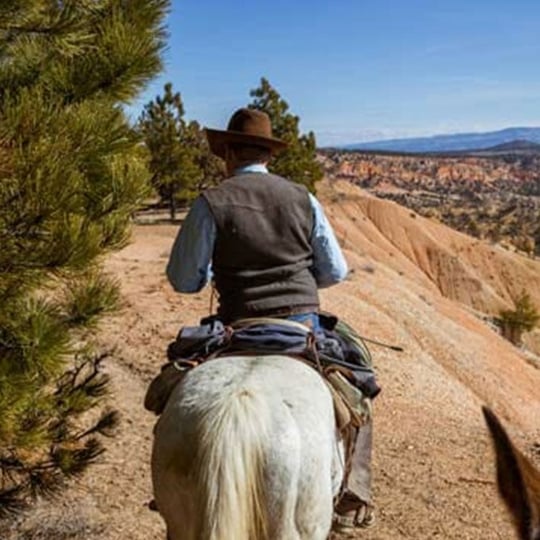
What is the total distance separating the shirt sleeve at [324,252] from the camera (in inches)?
192

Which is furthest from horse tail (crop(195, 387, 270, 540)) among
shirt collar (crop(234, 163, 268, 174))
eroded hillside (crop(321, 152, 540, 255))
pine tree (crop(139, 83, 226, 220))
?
eroded hillside (crop(321, 152, 540, 255))

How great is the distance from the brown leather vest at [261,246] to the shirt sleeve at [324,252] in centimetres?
6

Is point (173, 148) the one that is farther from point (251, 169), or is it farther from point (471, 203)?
point (471, 203)

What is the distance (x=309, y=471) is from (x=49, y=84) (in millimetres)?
3116

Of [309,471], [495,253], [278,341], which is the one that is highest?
[278,341]

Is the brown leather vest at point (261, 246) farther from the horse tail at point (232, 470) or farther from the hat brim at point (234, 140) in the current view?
the horse tail at point (232, 470)

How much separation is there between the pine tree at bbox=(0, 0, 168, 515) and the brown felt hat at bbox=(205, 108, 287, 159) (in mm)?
596

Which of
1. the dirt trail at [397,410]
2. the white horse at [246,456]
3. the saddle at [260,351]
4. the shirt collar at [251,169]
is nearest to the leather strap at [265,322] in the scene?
the saddle at [260,351]

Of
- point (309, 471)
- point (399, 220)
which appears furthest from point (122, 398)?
point (399, 220)

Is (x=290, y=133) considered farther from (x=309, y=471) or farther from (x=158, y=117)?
(x=309, y=471)

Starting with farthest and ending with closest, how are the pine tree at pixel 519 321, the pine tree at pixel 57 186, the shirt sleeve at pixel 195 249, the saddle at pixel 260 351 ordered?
the pine tree at pixel 519 321 < the shirt sleeve at pixel 195 249 < the saddle at pixel 260 351 < the pine tree at pixel 57 186

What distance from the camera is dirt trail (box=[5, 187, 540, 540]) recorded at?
722 centimetres

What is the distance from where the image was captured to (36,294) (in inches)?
207

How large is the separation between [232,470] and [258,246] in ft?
5.48
